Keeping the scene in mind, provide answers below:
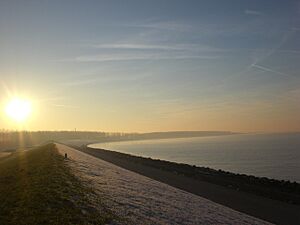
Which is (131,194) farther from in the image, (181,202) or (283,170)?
(283,170)

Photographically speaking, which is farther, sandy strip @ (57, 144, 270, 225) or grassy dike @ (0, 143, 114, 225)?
sandy strip @ (57, 144, 270, 225)

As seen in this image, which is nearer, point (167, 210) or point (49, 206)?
point (49, 206)

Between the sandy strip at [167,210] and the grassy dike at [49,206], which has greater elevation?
the grassy dike at [49,206]

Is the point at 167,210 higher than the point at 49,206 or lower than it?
lower

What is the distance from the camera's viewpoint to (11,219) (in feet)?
43.9

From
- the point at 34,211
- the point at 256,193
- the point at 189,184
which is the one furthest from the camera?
the point at 189,184

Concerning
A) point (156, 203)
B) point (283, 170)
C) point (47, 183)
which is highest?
point (47, 183)

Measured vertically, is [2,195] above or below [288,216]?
above

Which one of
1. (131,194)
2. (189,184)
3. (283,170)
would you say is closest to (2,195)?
(131,194)

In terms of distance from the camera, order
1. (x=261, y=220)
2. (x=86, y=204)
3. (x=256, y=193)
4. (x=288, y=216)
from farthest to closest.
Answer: (x=256, y=193)
(x=288, y=216)
(x=261, y=220)
(x=86, y=204)

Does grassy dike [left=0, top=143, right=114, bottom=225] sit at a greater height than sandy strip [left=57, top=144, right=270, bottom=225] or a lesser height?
greater

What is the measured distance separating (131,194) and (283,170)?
173ft

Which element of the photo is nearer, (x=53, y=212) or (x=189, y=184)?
(x=53, y=212)

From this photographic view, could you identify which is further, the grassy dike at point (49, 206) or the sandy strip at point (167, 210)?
the sandy strip at point (167, 210)
